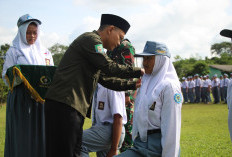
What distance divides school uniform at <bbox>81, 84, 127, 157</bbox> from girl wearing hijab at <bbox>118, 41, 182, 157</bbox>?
0.46m

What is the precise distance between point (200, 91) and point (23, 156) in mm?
21988

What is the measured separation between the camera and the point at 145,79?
325 cm

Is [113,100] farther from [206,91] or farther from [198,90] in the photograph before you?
[198,90]

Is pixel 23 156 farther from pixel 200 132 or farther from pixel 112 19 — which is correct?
pixel 200 132

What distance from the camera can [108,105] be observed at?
3.60 m

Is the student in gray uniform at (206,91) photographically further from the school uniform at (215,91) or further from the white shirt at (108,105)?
the white shirt at (108,105)

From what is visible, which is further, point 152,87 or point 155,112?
point 152,87

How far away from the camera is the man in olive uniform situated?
2.88m

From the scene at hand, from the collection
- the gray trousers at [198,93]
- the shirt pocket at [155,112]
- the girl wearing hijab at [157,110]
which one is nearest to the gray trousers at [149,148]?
the girl wearing hijab at [157,110]

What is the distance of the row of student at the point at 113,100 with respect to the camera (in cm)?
276

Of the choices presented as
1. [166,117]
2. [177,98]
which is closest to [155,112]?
[166,117]

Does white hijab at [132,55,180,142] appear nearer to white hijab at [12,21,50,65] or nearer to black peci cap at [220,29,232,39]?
black peci cap at [220,29,232,39]

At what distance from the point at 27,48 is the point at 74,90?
6.09 feet

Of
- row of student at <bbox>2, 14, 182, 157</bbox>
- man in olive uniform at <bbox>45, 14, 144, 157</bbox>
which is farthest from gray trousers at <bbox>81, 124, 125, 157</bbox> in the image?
man in olive uniform at <bbox>45, 14, 144, 157</bbox>
